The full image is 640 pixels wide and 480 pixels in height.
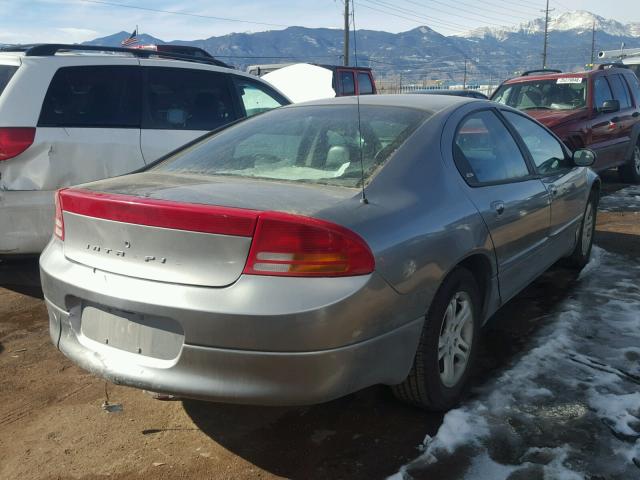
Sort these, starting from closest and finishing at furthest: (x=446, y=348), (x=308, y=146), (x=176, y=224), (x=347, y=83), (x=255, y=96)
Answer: (x=176, y=224)
(x=446, y=348)
(x=308, y=146)
(x=255, y=96)
(x=347, y=83)

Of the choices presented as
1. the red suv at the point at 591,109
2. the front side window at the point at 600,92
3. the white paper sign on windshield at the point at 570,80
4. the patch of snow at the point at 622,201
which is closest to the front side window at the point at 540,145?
the patch of snow at the point at 622,201

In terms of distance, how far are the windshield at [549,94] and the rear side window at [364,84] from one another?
23.0ft

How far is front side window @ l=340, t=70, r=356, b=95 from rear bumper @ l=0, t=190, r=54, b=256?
12303mm

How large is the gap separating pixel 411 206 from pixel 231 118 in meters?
3.54

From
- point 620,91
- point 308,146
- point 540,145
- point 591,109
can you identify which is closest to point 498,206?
point 308,146

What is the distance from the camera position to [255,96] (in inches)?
241

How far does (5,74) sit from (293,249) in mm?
3380

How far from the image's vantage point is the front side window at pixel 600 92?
8.69 metres

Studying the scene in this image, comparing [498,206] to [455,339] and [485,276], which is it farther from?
[455,339]

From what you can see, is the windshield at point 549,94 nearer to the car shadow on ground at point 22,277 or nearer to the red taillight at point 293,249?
the car shadow on ground at point 22,277

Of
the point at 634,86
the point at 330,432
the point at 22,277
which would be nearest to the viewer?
the point at 330,432

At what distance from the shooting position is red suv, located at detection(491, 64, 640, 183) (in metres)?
8.29

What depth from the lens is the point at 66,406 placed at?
2971mm

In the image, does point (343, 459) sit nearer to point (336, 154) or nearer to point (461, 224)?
point (461, 224)
